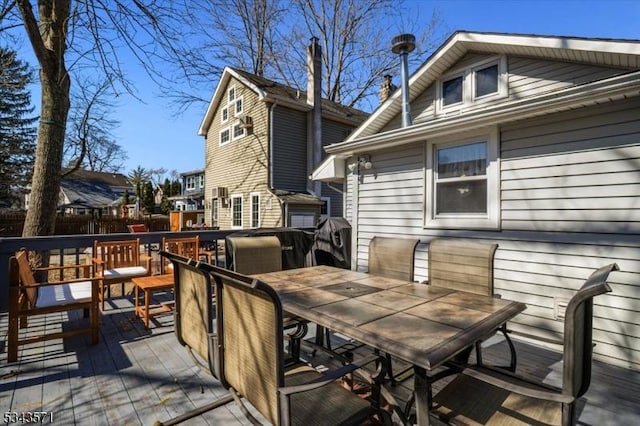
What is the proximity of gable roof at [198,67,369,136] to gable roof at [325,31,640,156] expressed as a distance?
19.0ft

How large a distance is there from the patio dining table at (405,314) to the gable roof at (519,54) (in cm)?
233

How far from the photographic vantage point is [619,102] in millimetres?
3135

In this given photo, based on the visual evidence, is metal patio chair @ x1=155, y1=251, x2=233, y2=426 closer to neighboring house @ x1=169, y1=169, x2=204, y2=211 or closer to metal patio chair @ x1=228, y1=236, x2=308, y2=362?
metal patio chair @ x1=228, y1=236, x2=308, y2=362

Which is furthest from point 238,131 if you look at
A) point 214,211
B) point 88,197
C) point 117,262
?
point 88,197

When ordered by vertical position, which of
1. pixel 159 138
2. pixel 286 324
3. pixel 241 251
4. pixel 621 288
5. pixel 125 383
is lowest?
pixel 125 383

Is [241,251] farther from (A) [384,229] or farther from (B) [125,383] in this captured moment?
(A) [384,229]

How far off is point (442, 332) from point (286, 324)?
62.3 inches

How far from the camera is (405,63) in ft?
19.3

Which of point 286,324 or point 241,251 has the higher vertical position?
point 241,251

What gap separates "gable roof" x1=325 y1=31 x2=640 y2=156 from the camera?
3639 mm

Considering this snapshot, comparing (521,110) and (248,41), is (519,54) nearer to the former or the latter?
(521,110)

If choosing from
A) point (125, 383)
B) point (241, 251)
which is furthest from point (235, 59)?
point (125, 383)

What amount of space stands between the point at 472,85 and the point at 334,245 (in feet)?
11.8

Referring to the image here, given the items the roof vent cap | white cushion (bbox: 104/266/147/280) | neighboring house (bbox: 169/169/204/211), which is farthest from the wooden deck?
neighboring house (bbox: 169/169/204/211)
